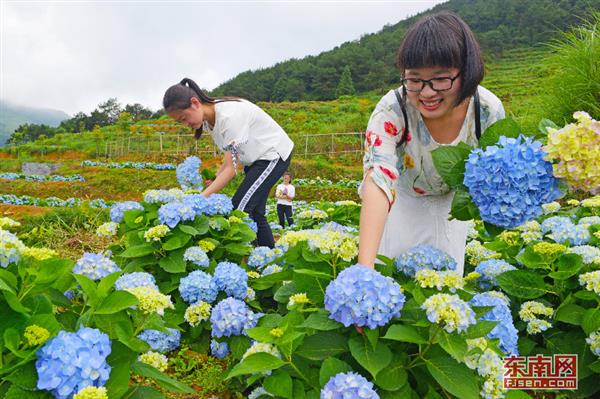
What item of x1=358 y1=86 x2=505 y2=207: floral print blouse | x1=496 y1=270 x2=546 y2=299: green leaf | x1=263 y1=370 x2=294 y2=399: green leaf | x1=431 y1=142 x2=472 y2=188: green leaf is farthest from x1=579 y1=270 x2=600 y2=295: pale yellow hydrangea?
x1=263 y1=370 x2=294 y2=399: green leaf

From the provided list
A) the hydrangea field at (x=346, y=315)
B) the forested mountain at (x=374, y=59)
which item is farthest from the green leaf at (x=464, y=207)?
the forested mountain at (x=374, y=59)

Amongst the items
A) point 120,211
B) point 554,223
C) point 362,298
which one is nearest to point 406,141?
point 362,298

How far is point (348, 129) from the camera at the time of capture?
21016 mm

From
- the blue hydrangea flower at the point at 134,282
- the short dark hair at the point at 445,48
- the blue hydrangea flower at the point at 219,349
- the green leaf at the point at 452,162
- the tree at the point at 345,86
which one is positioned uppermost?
the tree at the point at 345,86

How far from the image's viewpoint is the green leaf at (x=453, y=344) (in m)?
1.25

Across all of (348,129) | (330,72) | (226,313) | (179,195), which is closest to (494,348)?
(226,313)

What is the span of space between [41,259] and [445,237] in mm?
1701

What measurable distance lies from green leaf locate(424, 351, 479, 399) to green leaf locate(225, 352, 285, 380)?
45 centimetres

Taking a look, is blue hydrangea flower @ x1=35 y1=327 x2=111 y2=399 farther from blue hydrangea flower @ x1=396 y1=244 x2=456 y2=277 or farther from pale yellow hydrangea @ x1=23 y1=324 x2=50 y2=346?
blue hydrangea flower @ x1=396 y1=244 x2=456 y2=277

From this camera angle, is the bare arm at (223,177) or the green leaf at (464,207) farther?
the bare arm at (223,177)

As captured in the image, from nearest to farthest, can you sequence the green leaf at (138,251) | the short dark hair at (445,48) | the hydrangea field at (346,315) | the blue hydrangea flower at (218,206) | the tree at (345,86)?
the hydrangea field at (346,315), the short dark hair at (445,48), the green leaf at (138,251), the blue hydrangea flower at (218,206), the tree at (345,86)

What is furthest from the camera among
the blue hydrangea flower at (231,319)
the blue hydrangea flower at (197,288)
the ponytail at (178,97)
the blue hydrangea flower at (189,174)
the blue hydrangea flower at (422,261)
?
the blue hydrangea flower at (189,174)

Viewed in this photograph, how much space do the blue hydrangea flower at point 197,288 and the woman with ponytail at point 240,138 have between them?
3.23ft

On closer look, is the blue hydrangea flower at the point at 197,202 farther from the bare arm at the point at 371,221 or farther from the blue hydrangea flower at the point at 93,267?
the bare arm at the point at 371,221
